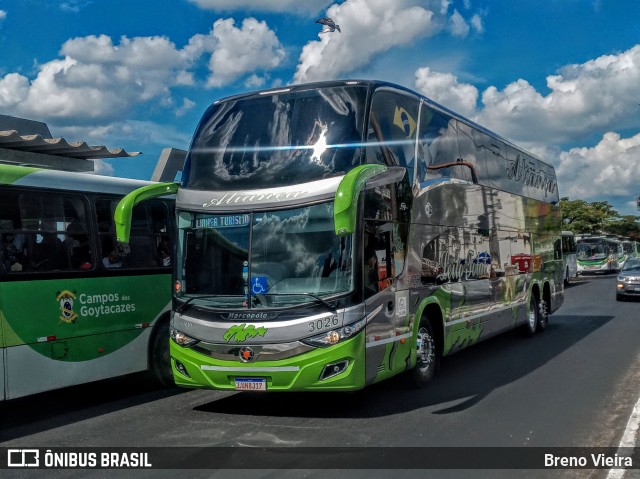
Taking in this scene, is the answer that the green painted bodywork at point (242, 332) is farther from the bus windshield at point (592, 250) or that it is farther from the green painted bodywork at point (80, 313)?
the bus windshield at point (592, 250)

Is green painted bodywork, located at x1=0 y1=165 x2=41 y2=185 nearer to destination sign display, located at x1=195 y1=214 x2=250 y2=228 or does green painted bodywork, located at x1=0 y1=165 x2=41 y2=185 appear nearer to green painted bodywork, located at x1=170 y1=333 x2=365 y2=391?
destination sign display, located at x1=195 y1=214 x2=250 y2=228

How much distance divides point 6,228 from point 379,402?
493 cm

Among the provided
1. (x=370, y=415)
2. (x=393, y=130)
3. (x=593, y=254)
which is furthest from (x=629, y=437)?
(x=593, y=254)

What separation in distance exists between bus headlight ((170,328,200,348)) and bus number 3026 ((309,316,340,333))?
56.2 inches

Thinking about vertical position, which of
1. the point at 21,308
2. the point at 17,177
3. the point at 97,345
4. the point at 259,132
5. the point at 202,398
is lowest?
the point at 202,398

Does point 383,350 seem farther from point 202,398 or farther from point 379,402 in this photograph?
point 202,398

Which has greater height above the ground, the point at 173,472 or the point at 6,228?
the point at 6,228

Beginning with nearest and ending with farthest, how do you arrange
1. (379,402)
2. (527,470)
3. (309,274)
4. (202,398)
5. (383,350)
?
(527,470) → (309,274) → (383,350) → (379,402) → (202,398)

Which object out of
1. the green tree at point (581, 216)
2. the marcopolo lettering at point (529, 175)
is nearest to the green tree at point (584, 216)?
the green tree at point (581, 216)

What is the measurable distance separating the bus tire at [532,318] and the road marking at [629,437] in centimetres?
737

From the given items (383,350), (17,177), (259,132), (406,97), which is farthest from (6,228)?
(406,97)

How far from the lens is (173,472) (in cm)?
615

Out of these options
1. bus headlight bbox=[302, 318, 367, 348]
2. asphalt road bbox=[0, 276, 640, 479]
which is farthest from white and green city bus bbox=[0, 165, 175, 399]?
bus headlight bbox=[302, 318, 367, 348]

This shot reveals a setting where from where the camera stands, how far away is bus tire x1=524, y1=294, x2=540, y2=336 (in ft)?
51.5
